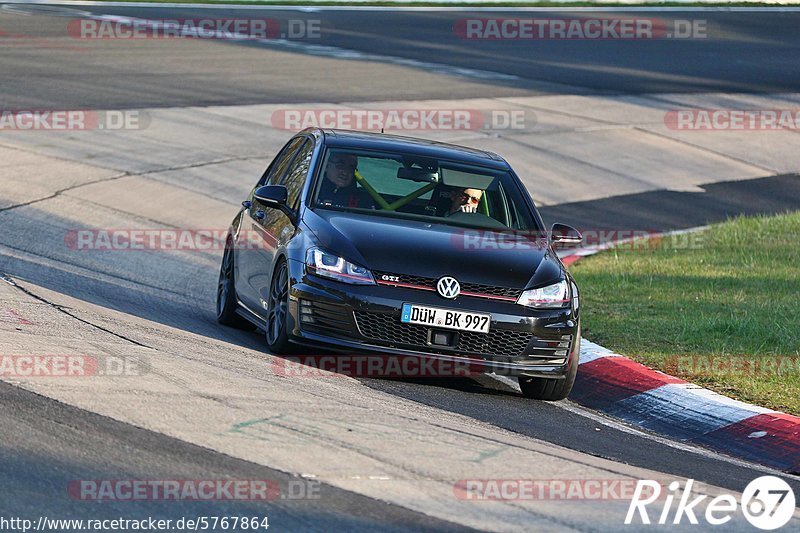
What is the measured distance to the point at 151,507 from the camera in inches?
223

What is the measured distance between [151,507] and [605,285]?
8.32 metres

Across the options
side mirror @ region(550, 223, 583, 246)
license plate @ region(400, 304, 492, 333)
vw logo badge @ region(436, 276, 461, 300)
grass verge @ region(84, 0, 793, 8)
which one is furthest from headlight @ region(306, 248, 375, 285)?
grass verge @ region(84, 0, 793, 8)

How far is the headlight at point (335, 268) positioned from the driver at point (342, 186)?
32.9 inches

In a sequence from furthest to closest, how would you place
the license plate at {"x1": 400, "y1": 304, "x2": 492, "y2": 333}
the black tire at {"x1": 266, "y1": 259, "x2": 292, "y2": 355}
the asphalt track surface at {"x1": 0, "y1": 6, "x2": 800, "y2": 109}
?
the asphalt track surface at {"x1": 0, "y1": 6, "x2": 800, "y2": 109}, the black tire at {"x1": 266, "y1": 259, "x2": 292, "y2": 355}, the license plate at {"x1": 400, "y1": 304, "x2": 492, "y2": 333}

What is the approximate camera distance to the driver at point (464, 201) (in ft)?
32.9

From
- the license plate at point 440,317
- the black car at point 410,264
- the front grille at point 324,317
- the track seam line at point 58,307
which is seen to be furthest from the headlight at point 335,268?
the track seam line at point 58,307

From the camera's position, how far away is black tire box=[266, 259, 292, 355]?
362 inches

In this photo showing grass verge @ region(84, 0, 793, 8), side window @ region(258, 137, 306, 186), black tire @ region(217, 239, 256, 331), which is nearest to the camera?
black tire @ region(217, 239, 256, 331)

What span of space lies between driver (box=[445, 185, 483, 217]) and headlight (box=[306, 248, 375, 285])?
4.20ft

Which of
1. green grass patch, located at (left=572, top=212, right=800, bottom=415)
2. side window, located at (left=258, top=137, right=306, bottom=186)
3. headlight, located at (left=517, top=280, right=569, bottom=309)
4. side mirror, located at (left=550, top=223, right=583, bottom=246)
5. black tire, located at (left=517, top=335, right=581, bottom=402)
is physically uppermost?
side window, located at (left=258, top=137, right=306, bottom=186)

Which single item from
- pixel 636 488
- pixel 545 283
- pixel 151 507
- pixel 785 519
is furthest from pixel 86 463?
pixel 545 283

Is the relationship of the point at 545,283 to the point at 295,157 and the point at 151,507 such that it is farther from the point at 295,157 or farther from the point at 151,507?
the point at 151,507

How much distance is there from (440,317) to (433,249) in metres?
0.55

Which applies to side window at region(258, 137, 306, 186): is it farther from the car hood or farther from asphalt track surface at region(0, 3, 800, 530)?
the car hood
